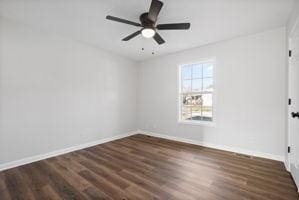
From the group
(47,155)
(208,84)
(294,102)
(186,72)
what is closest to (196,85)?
(208,84)

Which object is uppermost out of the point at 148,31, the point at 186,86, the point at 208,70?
the point at 148,31

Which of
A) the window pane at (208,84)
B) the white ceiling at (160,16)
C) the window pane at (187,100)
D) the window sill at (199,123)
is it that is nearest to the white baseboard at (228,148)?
the window sill at (199,123)

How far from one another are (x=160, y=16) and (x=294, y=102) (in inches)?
95.1

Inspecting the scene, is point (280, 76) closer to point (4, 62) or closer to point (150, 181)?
point (150, 181)

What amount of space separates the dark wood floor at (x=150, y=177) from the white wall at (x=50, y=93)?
505mm

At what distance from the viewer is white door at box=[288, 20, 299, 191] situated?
2.00 meters

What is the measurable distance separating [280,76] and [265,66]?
1.01ft

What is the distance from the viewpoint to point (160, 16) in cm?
246

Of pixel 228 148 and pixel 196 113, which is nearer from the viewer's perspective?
pixel 228 148

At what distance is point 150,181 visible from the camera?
218 centimetres

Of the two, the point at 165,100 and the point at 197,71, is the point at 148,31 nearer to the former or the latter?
the point at 197,71

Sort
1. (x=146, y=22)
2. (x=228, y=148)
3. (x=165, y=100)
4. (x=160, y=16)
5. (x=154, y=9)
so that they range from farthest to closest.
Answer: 1. (x=165, y=100)
2. (x=228, y=148)
3. (x=160, y=16)
4. (x=146, y=22)
5. (x=154, y=9)

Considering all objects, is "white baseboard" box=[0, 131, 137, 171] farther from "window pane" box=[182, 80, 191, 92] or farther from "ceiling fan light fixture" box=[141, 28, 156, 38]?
"ceiling fan light fixture" box=[141, 28, 156, 38]

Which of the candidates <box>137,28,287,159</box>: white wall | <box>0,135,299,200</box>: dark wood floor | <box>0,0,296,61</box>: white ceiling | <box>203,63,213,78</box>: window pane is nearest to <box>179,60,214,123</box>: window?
<box>203,63,213,78</box>: window pane
